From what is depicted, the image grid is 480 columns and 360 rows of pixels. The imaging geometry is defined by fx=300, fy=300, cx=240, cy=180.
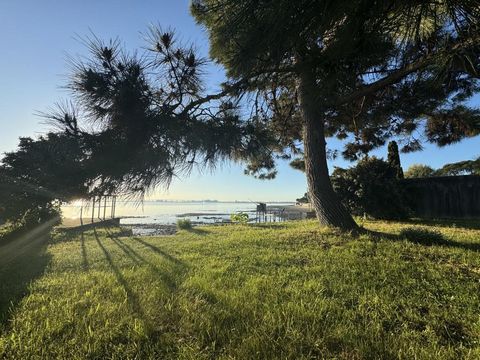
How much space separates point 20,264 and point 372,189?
10523mm

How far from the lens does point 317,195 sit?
24.7 feet

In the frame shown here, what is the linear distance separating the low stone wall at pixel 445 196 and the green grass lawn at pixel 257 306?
7125mm

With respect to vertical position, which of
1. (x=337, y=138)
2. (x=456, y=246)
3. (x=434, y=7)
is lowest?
(x=456, y=246)

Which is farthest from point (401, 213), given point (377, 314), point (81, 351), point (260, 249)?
point (81, 351)

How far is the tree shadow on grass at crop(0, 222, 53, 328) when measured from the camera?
3.83 metres

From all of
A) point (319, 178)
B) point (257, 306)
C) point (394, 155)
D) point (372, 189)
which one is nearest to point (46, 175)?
point (257, 306)

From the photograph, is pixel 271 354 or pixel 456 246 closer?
pixel 271 354

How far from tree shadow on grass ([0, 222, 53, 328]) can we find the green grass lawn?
0.14 feet

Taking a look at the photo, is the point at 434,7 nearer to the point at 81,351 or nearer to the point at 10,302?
the point at 81,351

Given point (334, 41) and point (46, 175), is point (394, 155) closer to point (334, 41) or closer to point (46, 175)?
point (334, 41)

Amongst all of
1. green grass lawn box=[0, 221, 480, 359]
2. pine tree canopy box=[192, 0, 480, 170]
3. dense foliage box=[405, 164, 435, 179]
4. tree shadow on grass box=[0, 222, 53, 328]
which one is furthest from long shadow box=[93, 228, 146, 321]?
dense foliage box=[405, 164, 435, 179]

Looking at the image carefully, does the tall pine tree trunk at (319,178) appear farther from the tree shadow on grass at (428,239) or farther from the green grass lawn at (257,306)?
the green grass lawn at (257,306)

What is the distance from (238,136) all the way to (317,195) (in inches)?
192

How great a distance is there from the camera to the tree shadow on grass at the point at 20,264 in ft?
12.6
